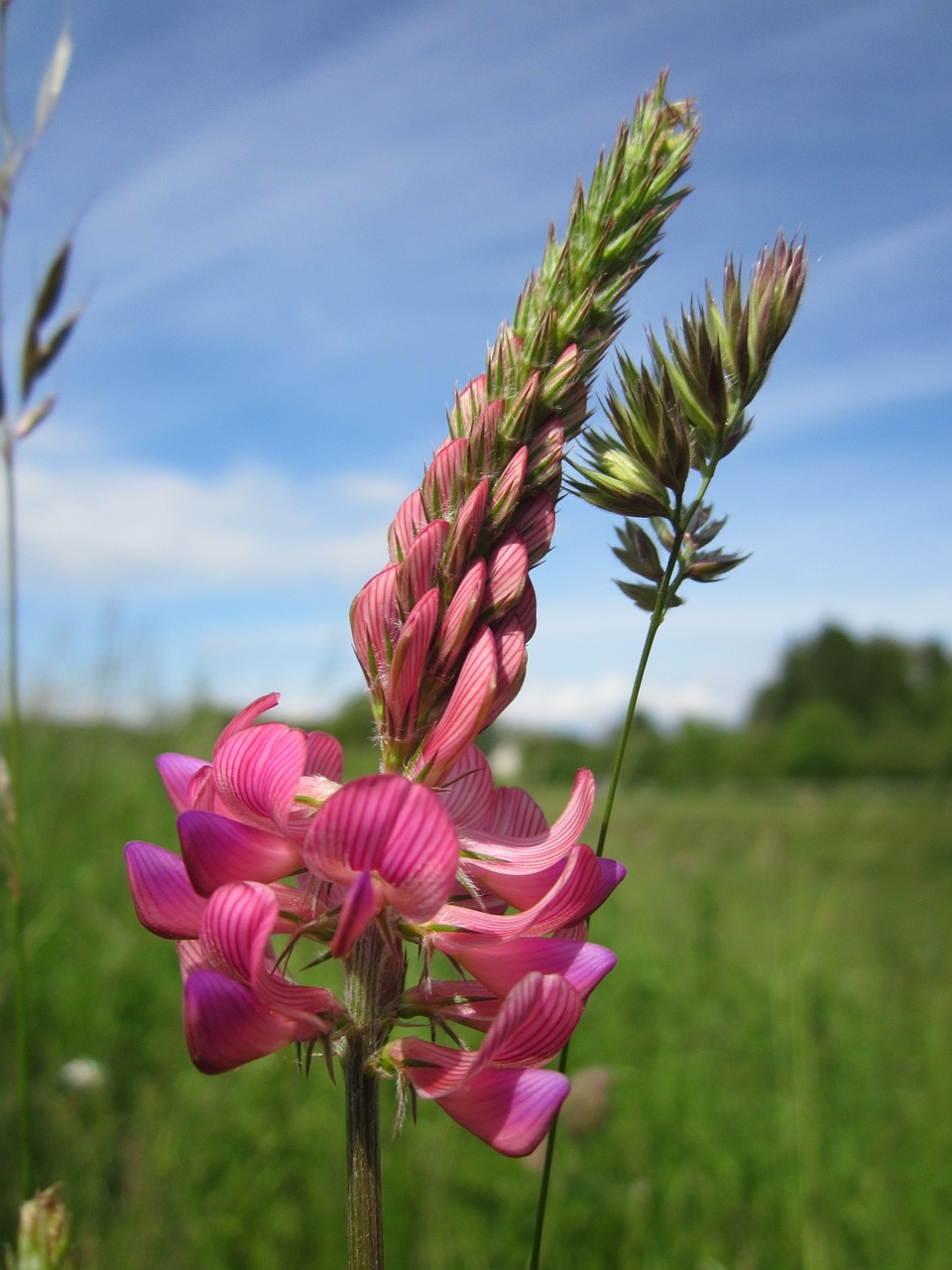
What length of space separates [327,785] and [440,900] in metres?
0.19

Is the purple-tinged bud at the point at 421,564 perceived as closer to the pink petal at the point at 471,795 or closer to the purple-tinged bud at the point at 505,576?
the purple-tinged bud at the point at 505,576

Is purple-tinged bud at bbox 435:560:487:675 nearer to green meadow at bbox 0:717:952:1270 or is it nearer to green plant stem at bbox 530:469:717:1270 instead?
green plant stem at bbox 530:469:717:1270

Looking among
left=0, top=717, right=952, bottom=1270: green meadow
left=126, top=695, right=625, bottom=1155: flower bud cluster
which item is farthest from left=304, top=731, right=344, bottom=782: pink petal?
left=0, top=717, right=952, bottom=1270: green meadow

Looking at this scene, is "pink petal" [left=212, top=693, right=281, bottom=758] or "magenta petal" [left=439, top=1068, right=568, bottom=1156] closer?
"magenta petal" [left=439, top=1068, right=568, bottom=1156]

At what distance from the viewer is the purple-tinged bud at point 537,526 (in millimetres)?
893

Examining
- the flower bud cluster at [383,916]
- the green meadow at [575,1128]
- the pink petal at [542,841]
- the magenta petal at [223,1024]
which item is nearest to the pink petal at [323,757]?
the flower bud cluster at [383,916]

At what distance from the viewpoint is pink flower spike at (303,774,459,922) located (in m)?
0.70

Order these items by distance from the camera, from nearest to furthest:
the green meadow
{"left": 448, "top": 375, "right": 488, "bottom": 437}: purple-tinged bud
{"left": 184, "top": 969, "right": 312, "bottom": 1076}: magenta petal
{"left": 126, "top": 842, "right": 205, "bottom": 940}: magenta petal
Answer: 1. {"left": 184, "top": 969, "right": 312, "bottom": 1076}: magenta petal
2. {"left": 126, "top": 842, "right": 205, "bottom": 940}: magenta petal
3. {"left": 448, "top": 375, "right": 488, "bottom": 437}: purple-tinged bud
4. the green meadow

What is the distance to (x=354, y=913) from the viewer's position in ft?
2.29

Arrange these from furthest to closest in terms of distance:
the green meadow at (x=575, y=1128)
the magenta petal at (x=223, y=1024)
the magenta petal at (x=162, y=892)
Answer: the green meadow at (x=575, y=1128) < the magenta petal at (x=162, y=892) < the magenta petal at (x=223, y=1024)

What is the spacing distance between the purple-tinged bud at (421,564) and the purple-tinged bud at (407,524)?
0.12 feet

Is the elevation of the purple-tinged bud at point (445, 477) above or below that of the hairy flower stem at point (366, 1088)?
above

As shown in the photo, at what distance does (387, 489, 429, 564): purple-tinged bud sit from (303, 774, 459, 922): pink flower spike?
27 centimetres

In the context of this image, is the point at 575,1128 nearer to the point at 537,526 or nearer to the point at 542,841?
the point at 542,841
